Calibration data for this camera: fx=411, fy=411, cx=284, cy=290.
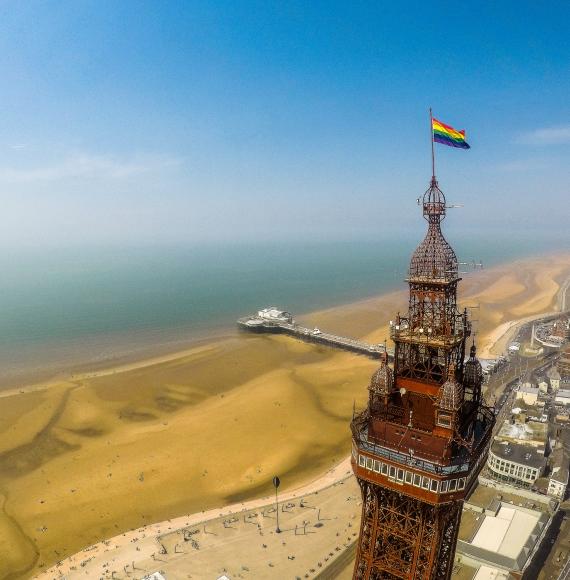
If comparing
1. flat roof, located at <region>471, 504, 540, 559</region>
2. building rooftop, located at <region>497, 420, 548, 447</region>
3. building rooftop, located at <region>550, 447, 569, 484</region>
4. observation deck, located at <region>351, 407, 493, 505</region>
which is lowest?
flat roof, located at <region>471, 504, 540, 559</region>

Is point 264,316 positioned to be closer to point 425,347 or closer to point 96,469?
point 96,469

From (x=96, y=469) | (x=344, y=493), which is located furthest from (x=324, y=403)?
(x=96, y=469)

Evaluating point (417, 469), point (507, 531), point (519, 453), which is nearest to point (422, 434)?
point (417, 469)

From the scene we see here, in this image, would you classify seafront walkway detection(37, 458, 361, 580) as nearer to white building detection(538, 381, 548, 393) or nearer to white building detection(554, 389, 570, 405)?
white building detection(554, 389, 570, 405)

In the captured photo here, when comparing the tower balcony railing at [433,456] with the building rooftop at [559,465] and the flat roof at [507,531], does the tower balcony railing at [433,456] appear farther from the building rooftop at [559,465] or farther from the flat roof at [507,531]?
the building rooftop at [559,465]

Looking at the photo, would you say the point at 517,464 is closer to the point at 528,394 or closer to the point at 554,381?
the point at 528,394

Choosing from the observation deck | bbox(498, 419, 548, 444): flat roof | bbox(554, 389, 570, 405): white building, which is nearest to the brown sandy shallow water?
bbox(498, 419, 548, 444): flat roof
